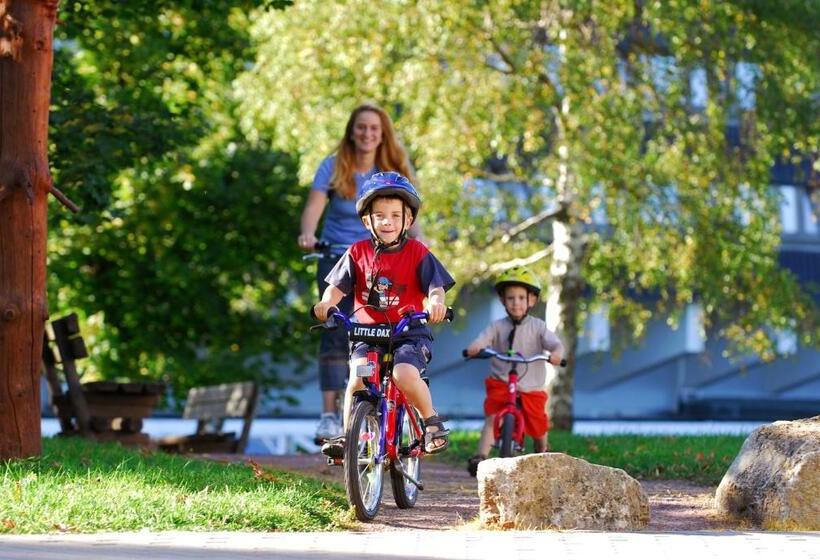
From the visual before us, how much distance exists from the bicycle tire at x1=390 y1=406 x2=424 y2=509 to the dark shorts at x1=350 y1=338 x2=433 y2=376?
0.33 metres

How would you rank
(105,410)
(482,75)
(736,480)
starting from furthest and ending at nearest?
(482,75) → (105,410) → (736,480)

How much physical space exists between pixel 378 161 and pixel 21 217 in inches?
103

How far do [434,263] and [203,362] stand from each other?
51.4 feet

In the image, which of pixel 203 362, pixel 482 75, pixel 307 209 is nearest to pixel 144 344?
pixel 203 362

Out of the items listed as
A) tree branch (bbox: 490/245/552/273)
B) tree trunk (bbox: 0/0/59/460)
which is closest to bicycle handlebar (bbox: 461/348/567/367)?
tree trunk (bbox: 0/0/59/460)

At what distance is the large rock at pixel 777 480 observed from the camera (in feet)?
27.3

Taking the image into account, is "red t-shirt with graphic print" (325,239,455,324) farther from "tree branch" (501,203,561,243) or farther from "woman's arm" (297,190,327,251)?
"tree branch" (501,203,561,243)

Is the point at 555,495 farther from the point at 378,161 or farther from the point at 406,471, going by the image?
the point at 378,161

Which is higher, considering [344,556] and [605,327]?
[605,327]

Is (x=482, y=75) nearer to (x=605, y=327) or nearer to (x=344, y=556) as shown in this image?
(x=344, y=556)

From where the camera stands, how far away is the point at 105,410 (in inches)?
621

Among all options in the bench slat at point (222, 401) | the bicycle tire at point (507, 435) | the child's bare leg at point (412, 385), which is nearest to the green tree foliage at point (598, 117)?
the bench slat at point (222, 401)

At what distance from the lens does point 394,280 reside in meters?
8.68

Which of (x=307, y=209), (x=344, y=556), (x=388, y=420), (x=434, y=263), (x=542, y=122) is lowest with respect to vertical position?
(x=344, y=556)
